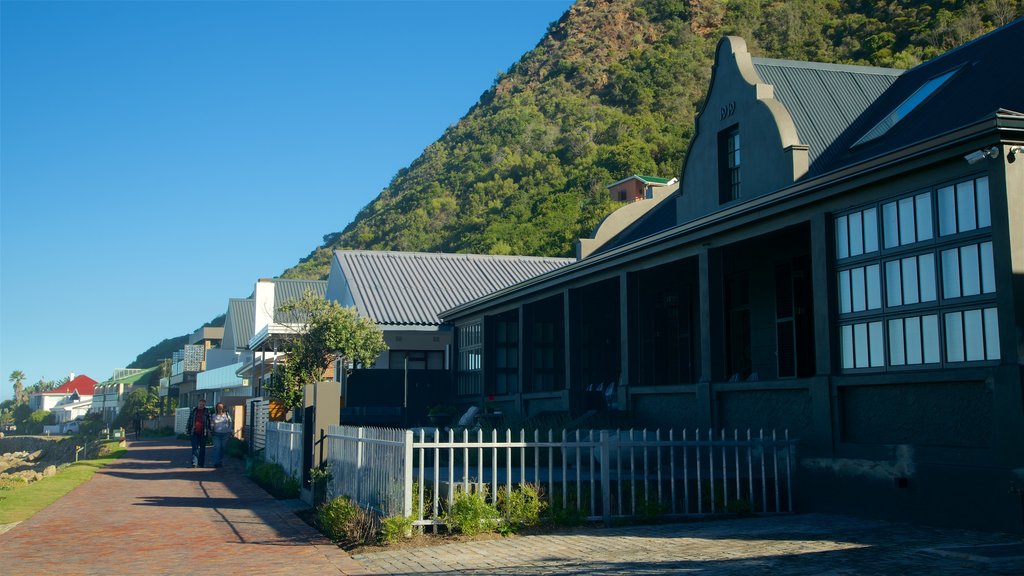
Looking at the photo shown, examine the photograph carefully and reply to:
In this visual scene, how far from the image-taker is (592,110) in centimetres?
9025

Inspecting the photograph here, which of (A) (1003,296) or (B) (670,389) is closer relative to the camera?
(A) (1003,296)

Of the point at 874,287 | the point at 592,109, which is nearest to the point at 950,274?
the point at 874,287

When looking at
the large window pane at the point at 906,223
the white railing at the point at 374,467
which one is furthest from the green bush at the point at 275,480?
the large window pane at the point at 906,223

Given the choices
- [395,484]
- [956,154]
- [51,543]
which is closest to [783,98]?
[956,154]

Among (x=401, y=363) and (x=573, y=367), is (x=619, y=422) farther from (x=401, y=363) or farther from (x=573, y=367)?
(x=401, y=363)

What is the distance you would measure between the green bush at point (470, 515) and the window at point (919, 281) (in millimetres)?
5044

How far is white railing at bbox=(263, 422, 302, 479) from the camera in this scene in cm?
1767

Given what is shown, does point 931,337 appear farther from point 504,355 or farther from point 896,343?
point 504,355

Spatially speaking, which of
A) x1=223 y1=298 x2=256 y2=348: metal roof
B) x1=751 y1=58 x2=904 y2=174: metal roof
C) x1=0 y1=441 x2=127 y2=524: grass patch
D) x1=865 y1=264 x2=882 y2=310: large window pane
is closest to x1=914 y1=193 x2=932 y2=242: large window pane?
x1=865 y1=264 x2=882 y2=310: large window pane

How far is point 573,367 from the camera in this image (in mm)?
20266

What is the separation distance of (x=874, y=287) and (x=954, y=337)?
4.85 ft

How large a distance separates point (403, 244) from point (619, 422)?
64.2 meters

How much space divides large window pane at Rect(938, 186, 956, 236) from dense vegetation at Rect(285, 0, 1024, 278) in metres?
36.0

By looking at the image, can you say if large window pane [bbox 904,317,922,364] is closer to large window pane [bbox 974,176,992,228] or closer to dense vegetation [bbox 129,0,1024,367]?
large window pane [bbox 974,176,992,228]
